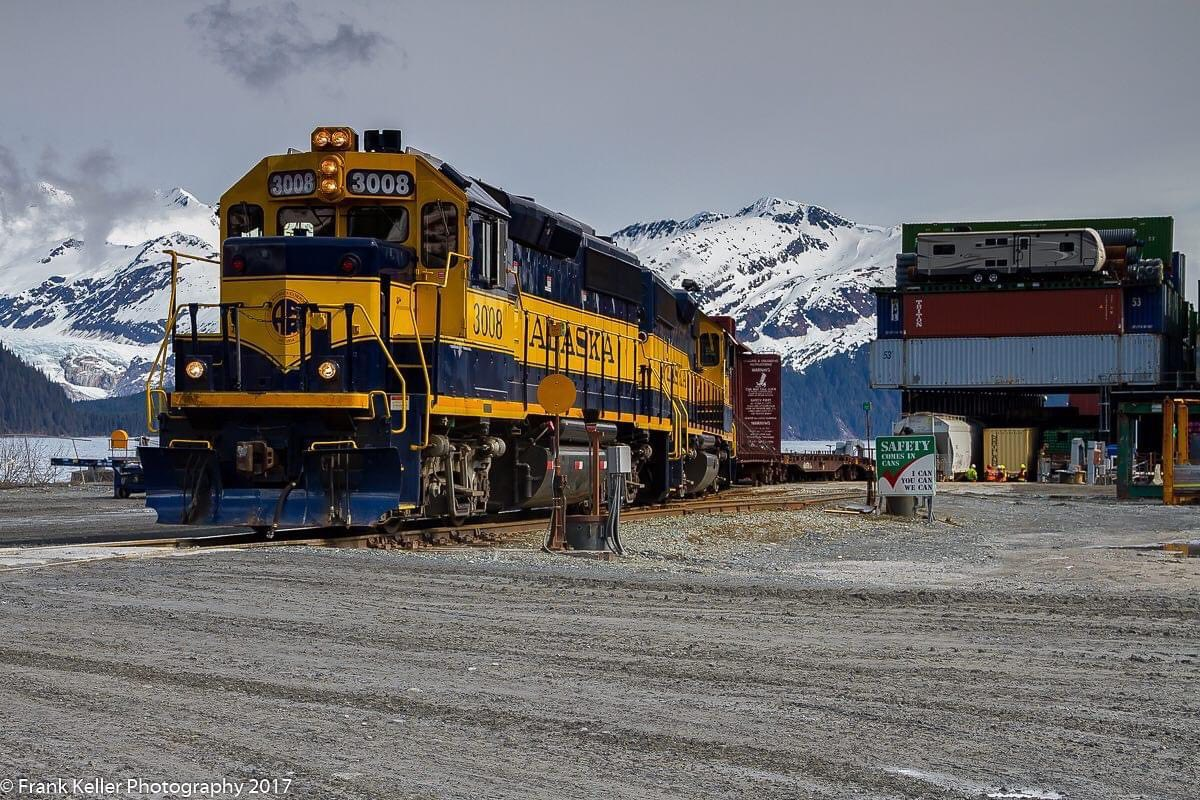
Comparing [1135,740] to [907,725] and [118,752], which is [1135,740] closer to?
[907,725]

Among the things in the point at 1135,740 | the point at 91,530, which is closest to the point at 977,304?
the point at 91,530

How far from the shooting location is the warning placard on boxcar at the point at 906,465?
2369cm

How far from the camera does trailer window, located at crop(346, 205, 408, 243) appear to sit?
15.2 metres

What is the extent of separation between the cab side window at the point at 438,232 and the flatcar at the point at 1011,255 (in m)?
57.9

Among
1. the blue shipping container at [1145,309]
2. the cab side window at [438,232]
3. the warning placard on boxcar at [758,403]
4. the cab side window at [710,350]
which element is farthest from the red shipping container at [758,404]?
the blue shipping container at [1145,309]

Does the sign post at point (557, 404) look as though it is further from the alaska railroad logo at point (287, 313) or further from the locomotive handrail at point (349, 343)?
the alaska railroad logo at point (287, 313)

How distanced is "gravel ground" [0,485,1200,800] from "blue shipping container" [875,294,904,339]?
57511 mm

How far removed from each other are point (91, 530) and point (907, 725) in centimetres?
1706

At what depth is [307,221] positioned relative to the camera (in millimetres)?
15281

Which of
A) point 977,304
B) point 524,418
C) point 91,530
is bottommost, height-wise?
point 91,530

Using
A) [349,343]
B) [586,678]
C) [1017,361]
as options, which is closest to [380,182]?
[349,343]

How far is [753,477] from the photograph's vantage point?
132ft

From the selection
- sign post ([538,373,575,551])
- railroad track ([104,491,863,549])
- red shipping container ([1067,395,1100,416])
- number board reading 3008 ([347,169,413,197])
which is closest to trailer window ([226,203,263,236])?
number board reading 3008 ([347,169,413,197])

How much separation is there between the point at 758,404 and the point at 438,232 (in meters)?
25.2
